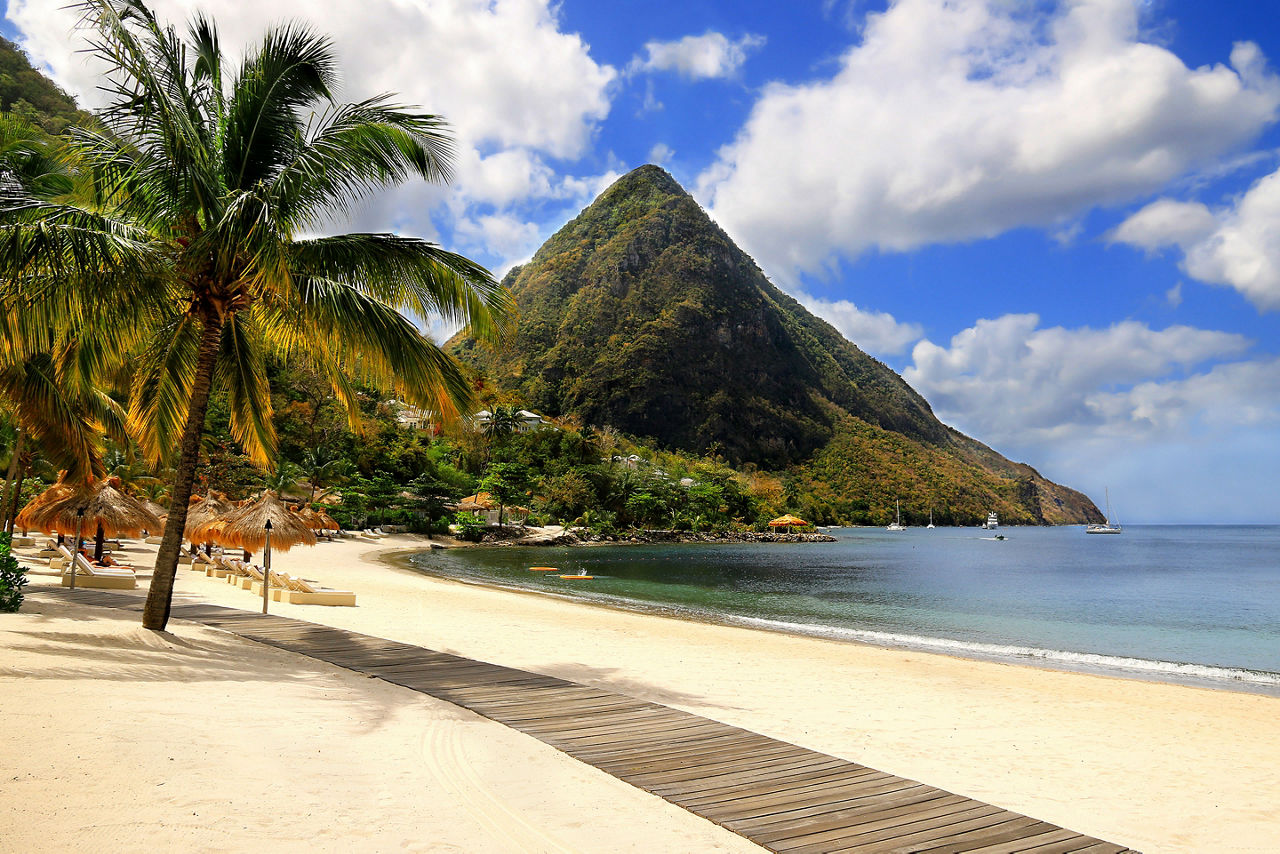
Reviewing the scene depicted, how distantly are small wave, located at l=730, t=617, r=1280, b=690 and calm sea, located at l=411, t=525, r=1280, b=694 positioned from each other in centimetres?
4

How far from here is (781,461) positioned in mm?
109125

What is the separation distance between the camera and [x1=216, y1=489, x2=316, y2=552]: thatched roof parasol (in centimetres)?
1293

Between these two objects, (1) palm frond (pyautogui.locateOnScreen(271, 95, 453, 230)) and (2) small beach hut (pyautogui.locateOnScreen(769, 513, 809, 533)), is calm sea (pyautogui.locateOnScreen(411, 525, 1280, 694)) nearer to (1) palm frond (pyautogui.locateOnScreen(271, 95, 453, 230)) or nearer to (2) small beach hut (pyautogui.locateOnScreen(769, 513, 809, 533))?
(1) palm frond (pyautogui.locateOnScreen(271, 95, 453, 230))

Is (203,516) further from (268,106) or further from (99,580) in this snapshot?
(268,106)

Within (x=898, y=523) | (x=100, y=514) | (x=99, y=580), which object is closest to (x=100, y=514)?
(x=100, y=514)

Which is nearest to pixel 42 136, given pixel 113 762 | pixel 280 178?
pixel 280 178

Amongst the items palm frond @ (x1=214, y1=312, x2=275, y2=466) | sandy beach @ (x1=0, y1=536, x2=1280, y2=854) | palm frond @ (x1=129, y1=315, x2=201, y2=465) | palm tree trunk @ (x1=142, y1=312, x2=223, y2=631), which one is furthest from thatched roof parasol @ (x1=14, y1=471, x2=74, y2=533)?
palm tree trunk @ (x1=142, y1=312, x2=223, y2=631)

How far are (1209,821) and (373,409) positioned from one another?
51.2 metres

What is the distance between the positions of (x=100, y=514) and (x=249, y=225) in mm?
11356

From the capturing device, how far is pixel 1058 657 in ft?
42.8

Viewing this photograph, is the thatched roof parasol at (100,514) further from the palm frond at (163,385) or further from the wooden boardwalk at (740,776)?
the wooden boardwalk at (740,776)

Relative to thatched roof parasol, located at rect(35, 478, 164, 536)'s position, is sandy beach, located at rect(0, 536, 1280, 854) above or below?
below

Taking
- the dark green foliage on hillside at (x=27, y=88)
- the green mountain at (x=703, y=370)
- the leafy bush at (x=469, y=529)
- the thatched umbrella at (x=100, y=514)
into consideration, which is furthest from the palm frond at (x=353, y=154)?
the green mountain at (x=703, y=370)

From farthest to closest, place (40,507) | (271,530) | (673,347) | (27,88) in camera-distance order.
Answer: (673,347), (27,88), (40,507), (271,530)
